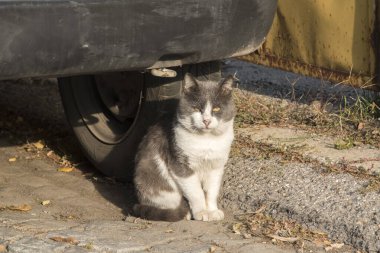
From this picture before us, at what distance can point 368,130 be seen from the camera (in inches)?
210

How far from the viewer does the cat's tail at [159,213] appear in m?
4.63

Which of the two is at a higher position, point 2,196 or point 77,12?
point 77,12

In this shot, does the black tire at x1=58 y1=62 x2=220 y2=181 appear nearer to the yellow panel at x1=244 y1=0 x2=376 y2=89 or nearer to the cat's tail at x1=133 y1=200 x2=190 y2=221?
the cat's tail at x1=133 y1=200 x2=190 y2=221

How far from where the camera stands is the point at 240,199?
4785 mm

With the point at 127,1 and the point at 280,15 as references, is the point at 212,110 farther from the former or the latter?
the point at 280,15

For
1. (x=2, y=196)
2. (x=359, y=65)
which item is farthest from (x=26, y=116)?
(x=359, y=65)

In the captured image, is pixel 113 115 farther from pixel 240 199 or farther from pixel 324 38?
pixel 324 38

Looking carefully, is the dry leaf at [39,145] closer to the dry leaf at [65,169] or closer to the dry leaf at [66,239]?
the dry leaf at [65,169]

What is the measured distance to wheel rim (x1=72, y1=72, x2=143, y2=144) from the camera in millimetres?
5281

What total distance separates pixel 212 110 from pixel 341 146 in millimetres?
925

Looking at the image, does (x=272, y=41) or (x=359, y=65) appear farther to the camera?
(x=272, y=41)

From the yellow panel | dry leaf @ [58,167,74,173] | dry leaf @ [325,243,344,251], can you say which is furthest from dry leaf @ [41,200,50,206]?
the yellow panel

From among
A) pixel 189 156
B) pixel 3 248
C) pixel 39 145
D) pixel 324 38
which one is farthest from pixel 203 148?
pixel 39 145

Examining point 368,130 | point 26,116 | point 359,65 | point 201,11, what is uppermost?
point 201,11
